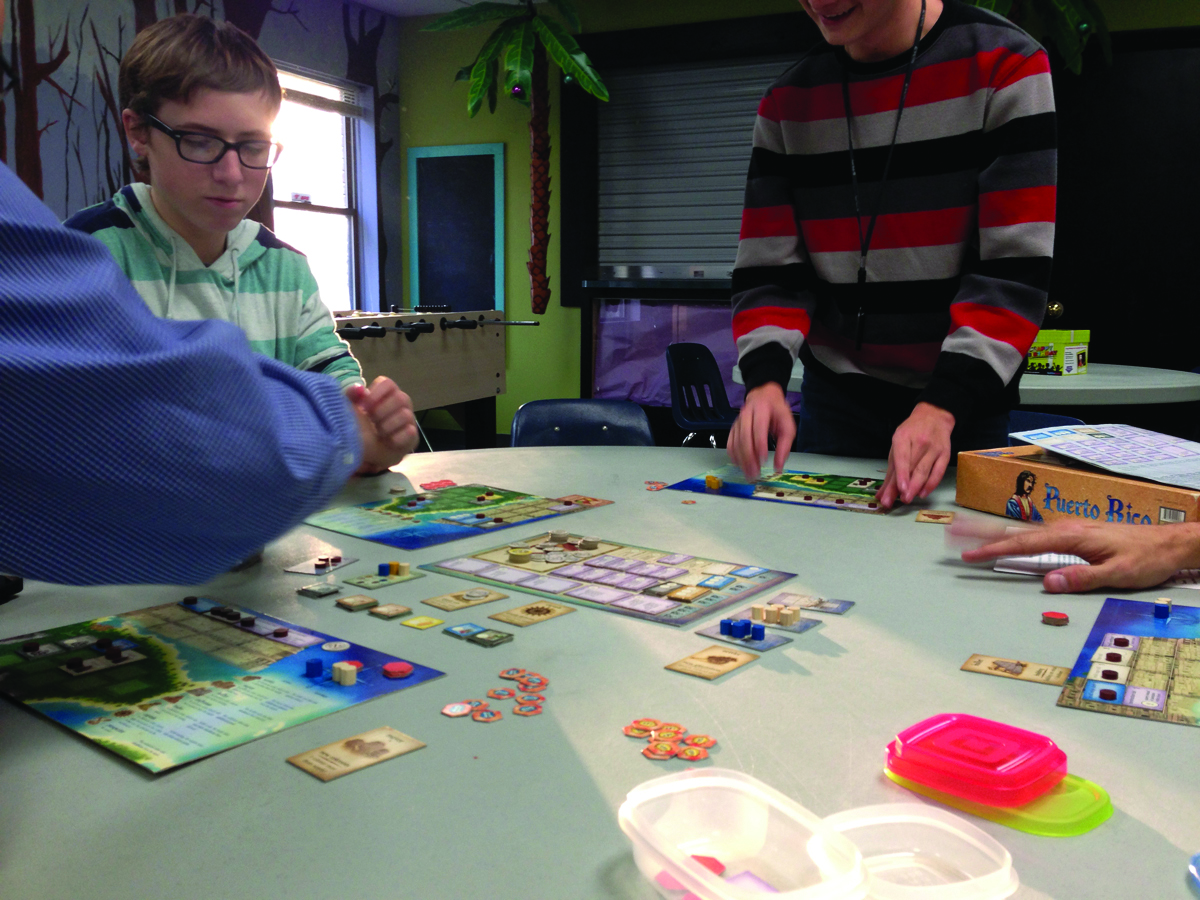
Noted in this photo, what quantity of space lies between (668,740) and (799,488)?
2.91ft

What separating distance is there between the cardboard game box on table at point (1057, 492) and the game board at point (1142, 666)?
237mm

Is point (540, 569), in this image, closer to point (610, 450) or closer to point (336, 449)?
point (336, 449)

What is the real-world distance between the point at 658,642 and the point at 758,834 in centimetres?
32

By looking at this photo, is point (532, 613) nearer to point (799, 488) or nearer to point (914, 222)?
point (799, 488)

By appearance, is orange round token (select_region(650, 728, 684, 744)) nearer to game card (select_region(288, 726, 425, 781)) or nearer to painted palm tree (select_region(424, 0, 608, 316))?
game card (select_region(288, 726, 425, 781))

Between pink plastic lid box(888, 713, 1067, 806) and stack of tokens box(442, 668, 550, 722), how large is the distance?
252mm

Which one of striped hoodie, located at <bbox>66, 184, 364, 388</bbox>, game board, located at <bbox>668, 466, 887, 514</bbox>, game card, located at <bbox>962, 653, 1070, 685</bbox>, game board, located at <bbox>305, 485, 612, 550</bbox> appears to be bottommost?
game card, located at <bbox>962, 653, 1070, 685</bbox>

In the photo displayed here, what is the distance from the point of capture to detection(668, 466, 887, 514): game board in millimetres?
1371

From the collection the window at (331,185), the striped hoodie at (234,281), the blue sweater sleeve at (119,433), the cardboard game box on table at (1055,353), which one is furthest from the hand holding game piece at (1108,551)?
the window at (331,185)

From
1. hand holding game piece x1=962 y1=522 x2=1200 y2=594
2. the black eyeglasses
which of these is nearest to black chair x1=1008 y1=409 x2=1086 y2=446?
hand holding game piece x1=962 y1=522 x2=1200 y2=594

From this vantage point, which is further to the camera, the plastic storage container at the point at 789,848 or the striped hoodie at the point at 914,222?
the striped hoodie at the point at 914,222

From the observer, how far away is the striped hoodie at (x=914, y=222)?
1.42 m

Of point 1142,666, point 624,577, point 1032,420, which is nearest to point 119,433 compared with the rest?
point 624,577

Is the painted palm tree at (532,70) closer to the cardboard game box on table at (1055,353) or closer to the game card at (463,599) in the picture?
the cardboard game box on table at (1055,353)
